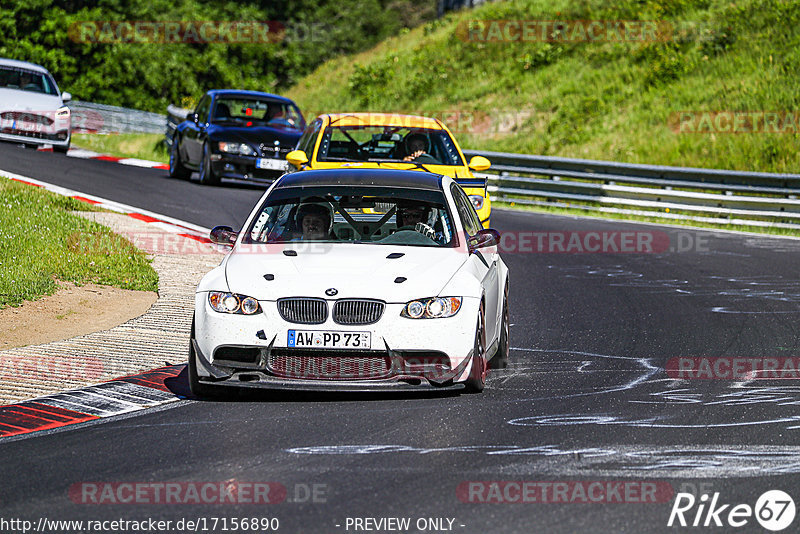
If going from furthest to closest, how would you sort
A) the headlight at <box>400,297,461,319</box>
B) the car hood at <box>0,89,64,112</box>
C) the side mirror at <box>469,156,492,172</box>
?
1. the car hood at <box>0,89,64,112</box>
2. the side mirror at <box>469,156,492,172</box>
3. the headlight at <box>400,297,461,319</box>

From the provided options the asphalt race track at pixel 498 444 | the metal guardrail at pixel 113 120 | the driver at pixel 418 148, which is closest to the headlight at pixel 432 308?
the asphalt race track at pixel 498 444

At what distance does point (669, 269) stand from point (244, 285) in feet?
29.4

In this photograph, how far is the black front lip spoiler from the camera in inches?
305

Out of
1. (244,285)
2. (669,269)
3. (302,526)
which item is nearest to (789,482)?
(302,526)

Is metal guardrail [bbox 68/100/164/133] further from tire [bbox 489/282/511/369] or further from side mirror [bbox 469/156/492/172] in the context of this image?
tire [bbox 489/282/511/369]

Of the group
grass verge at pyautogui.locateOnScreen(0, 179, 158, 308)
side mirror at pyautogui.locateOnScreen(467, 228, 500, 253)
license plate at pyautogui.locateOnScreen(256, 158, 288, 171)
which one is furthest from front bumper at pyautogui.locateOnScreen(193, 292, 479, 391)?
license plate at pyautogui.locateOnScreen(256, 158, 288, 171)

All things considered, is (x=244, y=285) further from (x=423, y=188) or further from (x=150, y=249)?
(x=150, y=249)

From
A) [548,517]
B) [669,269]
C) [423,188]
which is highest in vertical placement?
[423,188]

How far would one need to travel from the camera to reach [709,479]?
6070 millimetres

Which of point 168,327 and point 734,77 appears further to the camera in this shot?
point 734,77

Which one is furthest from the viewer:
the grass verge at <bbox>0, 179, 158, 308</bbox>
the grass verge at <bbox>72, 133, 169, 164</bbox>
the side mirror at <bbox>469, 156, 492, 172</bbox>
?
the grass verge at <bbox>72, 133, 169, 164</bbox>

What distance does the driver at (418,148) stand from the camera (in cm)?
1520

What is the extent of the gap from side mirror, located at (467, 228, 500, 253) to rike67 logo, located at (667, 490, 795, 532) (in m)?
3.33

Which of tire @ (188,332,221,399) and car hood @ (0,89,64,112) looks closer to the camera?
tire @ (188,332,221,399)
